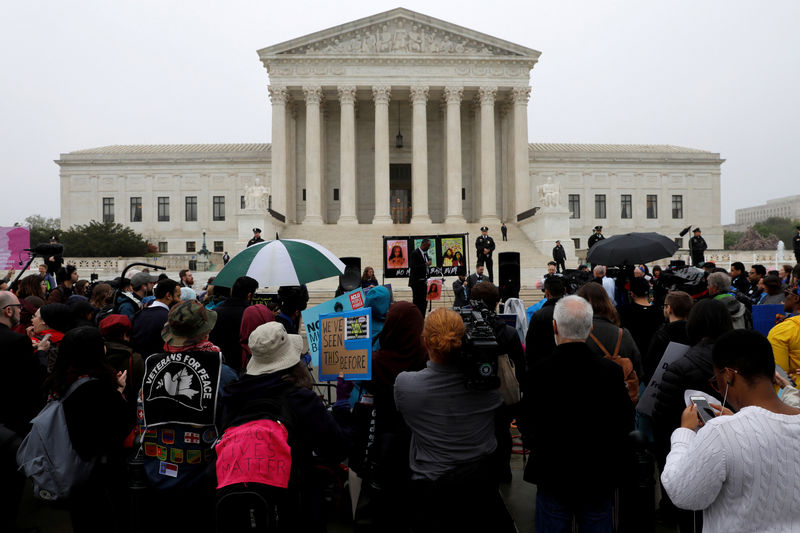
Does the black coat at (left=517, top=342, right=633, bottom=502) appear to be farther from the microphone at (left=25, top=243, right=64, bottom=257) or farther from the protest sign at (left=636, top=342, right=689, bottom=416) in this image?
the microphone at (left=25, top=243, right=64, bottom=257)

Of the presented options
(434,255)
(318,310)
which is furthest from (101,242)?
(318,310)

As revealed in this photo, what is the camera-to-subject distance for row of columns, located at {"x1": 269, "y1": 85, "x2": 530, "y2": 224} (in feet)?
135

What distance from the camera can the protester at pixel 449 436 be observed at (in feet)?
12.3

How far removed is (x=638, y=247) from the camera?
10281 millimetres

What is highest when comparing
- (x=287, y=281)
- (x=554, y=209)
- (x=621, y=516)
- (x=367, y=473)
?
(x=554, y=209)

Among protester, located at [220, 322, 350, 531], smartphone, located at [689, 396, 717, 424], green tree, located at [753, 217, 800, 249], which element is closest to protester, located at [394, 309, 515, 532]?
protester, located at [220, 322, 350, 531]

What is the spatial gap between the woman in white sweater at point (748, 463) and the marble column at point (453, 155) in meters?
38.6

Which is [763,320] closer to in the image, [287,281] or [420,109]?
[287,281]

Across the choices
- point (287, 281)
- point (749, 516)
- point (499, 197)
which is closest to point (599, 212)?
point (499, 197)

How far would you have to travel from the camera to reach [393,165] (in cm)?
4700

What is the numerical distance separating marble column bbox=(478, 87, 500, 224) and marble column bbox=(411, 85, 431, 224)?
13.9 ft

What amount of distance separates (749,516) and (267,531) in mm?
2521

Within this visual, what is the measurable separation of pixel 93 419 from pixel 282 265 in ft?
11.8

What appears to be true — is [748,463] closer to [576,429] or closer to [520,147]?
[576,429]
